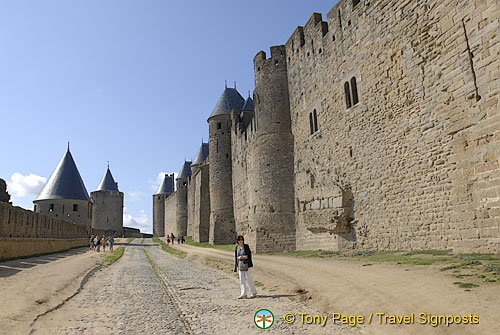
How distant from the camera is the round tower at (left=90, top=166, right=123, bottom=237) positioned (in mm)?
55312

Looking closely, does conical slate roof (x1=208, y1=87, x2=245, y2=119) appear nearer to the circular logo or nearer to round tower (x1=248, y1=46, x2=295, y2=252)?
round tower (x1=248, y1=46, x2=295, y2=252)

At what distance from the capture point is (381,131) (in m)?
11.5

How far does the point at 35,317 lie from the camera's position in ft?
16.7

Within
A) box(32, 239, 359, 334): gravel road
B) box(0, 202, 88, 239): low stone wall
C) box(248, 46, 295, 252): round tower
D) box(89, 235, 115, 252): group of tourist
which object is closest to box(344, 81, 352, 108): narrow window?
box(248, 46, 295, 252): round tower

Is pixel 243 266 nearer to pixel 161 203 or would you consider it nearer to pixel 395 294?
pixel 395 294

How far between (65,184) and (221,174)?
18.0m

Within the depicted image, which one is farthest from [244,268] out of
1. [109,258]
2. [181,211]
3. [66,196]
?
[181,211]

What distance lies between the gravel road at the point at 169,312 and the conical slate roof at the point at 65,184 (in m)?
31.8

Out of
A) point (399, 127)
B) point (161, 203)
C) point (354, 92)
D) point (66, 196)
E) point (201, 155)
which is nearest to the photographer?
point (399, 127)

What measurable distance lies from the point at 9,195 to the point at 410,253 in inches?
1534

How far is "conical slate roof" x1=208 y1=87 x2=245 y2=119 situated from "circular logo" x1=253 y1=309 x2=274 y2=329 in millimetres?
26584

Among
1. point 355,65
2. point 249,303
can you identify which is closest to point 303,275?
point 249,303

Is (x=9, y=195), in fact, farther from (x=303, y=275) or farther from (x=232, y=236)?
(x=303, y=275)

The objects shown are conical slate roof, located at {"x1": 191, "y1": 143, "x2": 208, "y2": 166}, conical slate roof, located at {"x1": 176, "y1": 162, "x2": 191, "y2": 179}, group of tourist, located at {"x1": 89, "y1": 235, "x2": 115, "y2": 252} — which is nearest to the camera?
group of tourist, located at {"x1": 89, "y1": 235, "x2": 115, "y2": 252}
